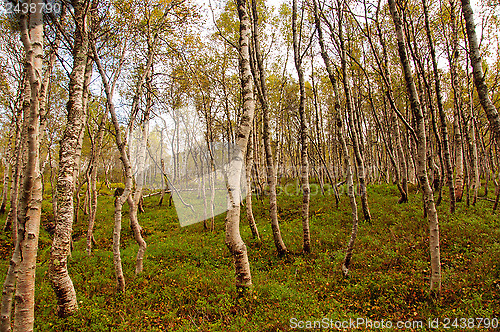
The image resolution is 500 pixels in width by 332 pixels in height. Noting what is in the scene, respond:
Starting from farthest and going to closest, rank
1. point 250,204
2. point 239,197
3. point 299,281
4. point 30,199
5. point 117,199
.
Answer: point 250,204 < point 299,281 < point 117,199 < point 239,197 < point 30,199

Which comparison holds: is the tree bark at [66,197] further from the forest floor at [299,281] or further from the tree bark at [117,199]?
the tree bark at [117,199]

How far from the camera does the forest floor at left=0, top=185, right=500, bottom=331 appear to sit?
15.6 ft

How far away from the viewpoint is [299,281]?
6.43 m

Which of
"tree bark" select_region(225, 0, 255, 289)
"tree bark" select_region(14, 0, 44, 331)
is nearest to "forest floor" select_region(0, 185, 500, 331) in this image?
"tree bark" select_region(225, 0, 255, 289)

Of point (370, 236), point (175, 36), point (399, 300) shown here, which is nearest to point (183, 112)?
point (175, 36)

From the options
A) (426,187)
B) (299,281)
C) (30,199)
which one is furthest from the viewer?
(299,281)

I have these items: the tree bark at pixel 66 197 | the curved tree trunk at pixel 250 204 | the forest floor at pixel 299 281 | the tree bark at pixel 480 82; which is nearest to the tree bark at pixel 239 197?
the forest floor at pixel 299 281

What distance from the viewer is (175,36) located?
31.0 ft

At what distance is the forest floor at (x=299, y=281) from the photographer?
4.77m

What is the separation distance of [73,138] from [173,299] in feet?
14.6

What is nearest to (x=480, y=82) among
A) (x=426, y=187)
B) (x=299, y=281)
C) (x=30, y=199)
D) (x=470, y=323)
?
(x=426, y=187)

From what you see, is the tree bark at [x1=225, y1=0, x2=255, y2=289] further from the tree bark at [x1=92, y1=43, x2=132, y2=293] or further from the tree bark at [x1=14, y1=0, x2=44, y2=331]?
the tree bark at [x1=14, y1=0, x2=44, y2=331]

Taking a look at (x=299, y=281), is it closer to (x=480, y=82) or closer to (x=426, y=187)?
(x=426, y=187)

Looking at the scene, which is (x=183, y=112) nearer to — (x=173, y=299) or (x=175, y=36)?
(x=175, y=36)
